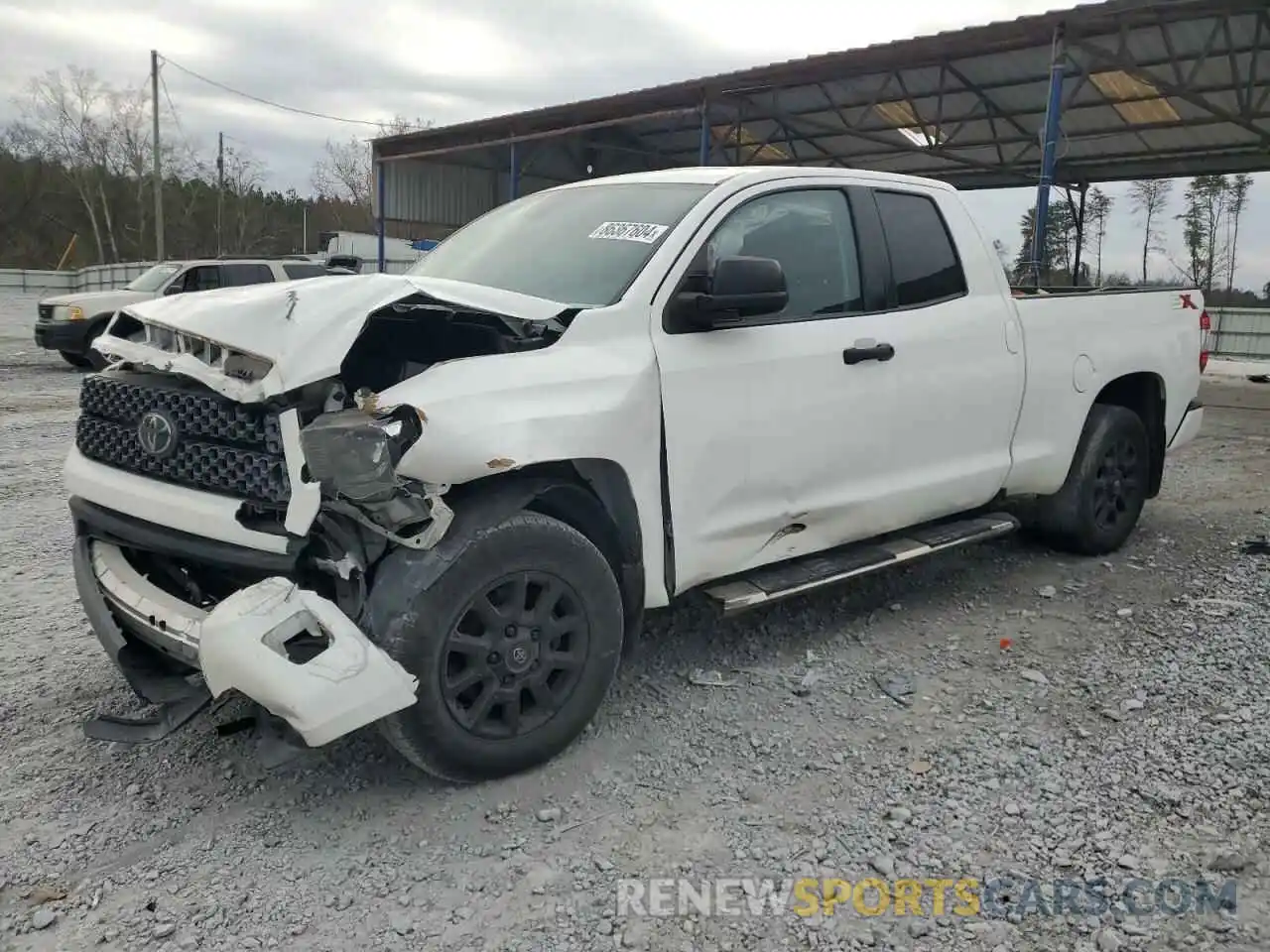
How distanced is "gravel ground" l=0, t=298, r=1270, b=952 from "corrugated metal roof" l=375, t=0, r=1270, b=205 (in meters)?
9.64

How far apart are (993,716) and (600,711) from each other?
4.61ft

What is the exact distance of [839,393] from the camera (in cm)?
381

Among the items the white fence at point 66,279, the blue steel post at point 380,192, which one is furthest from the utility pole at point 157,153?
the blue steel post at point 380,192

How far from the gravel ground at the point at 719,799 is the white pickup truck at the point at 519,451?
272 mm

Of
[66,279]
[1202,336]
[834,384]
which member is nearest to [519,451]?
[834,384]

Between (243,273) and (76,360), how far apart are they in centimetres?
316

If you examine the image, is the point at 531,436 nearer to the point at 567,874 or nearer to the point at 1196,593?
the point at 567,874

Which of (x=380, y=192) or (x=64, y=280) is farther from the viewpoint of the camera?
(x=64, y=280)

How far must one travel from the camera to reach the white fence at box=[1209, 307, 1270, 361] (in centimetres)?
2259

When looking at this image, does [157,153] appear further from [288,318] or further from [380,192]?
[288,318]

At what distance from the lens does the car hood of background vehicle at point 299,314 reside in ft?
8.80

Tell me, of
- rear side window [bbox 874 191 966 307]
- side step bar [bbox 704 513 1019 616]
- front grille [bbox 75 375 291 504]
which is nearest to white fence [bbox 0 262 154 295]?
front grille [bbox 75 375 291 504]

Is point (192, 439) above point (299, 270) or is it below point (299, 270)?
below

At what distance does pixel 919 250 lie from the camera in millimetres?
4355
